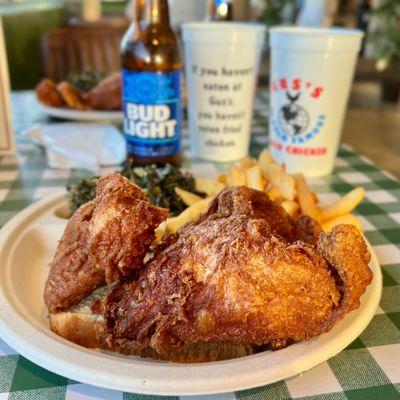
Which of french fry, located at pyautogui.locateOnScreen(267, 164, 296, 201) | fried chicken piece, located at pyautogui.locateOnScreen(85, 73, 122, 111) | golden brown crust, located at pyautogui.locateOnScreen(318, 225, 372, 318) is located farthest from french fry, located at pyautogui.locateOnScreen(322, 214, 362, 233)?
fried chicken piece, located at pyautogui.locateOnScreen(85, 73, 122, 111)

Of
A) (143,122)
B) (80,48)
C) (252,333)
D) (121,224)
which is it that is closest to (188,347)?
(252,333)

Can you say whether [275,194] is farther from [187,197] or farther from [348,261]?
[348,261]

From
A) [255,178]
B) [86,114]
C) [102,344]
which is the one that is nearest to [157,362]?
[102,344]

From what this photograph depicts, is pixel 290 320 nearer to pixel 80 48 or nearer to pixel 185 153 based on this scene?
pixel 185 153

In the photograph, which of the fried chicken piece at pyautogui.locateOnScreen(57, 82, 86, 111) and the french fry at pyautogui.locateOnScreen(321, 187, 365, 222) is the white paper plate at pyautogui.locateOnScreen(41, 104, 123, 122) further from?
the french fry at pyautogui.locateOnScreen(321, 187, 365, 222)

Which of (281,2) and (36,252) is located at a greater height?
(281,2)

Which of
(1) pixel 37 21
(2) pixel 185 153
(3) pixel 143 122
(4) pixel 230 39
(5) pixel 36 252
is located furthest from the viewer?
(1) pixel 37 21

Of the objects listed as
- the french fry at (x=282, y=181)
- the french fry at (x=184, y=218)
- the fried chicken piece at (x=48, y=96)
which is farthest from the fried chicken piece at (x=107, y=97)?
the french fry at (x=184, y=218)
